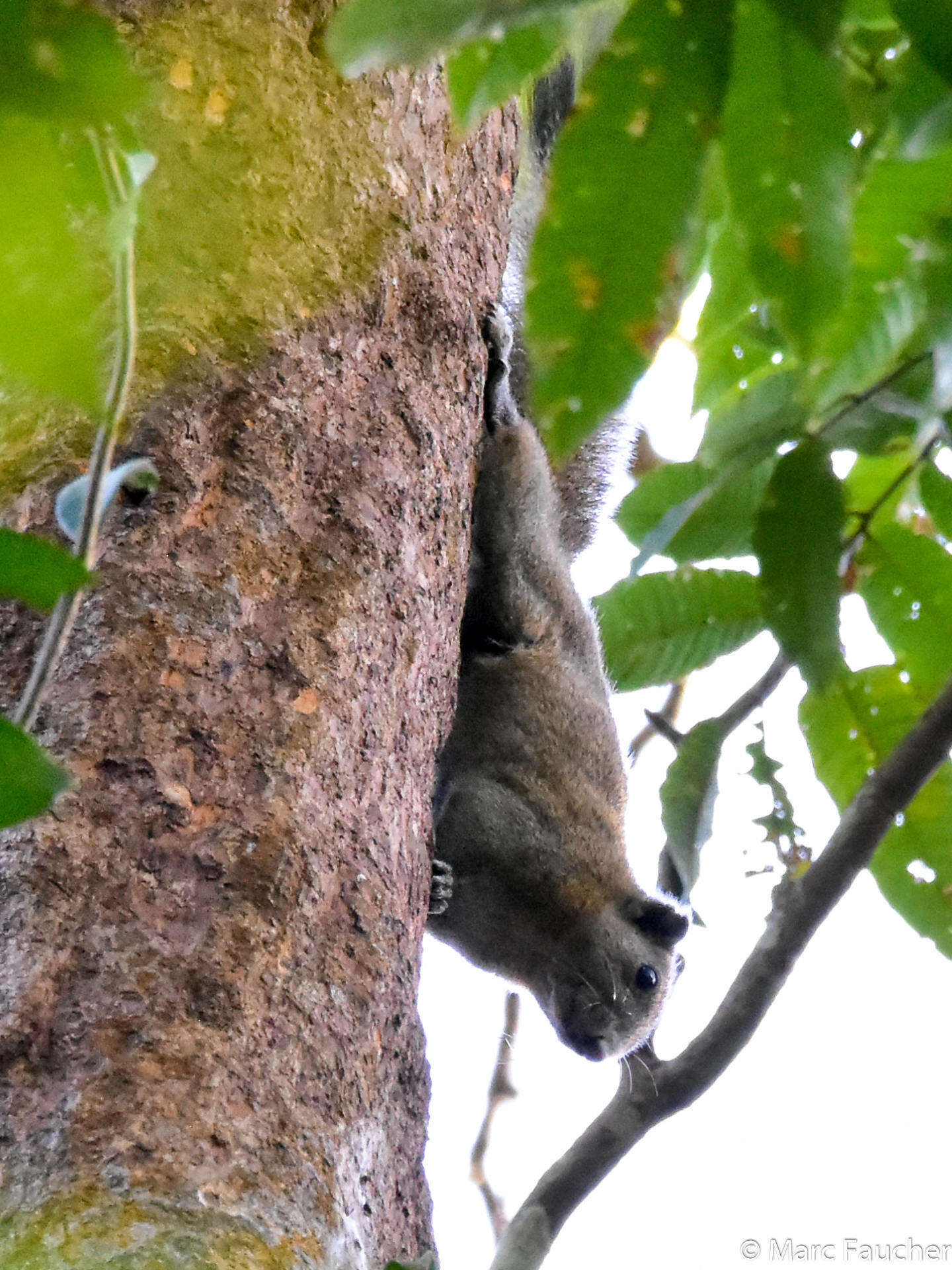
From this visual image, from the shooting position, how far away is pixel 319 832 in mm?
1655

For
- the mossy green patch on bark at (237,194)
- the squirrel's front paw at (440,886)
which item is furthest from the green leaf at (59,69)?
the squirrel's front paw at (440,886)

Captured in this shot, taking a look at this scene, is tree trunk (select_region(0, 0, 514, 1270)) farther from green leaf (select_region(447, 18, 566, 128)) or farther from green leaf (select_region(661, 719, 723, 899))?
green leaf (select_region(447, 18, 566, 128))

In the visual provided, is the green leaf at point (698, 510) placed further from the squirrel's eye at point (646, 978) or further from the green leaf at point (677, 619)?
the squirrel's eye at point (646, 978)

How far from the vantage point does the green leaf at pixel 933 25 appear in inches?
34.0

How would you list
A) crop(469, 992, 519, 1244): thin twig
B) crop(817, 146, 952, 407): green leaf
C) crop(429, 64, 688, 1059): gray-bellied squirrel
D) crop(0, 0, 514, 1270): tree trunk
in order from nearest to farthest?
crop(817, 146, 952, 407): green leaf < crop(0, 0, 514, 1270): tree trunk < crop(429, 64, 688, 1059): gray-bellied squirrel < crop(469, 992, 519, 1244): thin twig

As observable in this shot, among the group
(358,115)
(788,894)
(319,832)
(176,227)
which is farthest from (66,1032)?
(358,115)

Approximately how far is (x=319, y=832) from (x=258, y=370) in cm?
60

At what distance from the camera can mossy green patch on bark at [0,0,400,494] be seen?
175cm

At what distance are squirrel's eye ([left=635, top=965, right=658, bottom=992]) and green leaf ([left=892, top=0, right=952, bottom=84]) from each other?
3.03 m

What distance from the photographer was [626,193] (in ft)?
2.91

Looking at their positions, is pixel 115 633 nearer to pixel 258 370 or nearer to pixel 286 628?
pixel 286 628

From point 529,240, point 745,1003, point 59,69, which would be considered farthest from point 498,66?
point 529,240

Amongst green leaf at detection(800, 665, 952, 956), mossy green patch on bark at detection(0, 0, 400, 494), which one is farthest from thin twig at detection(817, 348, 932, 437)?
mossy green patch on bark at detection(0, 0, 400, 494)

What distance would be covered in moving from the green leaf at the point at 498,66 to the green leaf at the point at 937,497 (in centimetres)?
81
